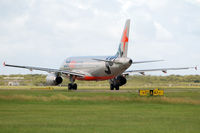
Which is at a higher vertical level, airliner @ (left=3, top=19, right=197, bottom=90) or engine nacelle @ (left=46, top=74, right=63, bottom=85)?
airliner @ (left=3, top=19, right=197, bottom=90)

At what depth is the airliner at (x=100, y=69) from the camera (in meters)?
61.8

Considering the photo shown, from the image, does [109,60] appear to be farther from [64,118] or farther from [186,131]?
[186,131]

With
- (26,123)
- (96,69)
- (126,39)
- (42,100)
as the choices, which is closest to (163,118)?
(26,123)

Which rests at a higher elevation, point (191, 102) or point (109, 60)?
point (109, 60)

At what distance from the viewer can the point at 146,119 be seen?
24.3 metres

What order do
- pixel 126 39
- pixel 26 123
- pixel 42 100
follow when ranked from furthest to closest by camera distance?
pixel 126 39
pixel 42 100
pixel 26 123

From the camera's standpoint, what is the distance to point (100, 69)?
66.1 metres

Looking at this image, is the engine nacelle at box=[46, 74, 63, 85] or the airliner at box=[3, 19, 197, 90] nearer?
the airliner at box=[3, 19, 197, 90]

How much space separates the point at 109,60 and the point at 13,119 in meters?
40.4

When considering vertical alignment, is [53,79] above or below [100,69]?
below

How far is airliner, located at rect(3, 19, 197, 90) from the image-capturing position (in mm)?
61797

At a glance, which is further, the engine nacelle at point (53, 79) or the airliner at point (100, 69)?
the engine nacelle at point (53, 79)

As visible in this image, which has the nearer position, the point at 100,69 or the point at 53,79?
the point at 53,79

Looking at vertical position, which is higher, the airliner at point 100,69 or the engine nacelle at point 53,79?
the airliner at point 100,69
